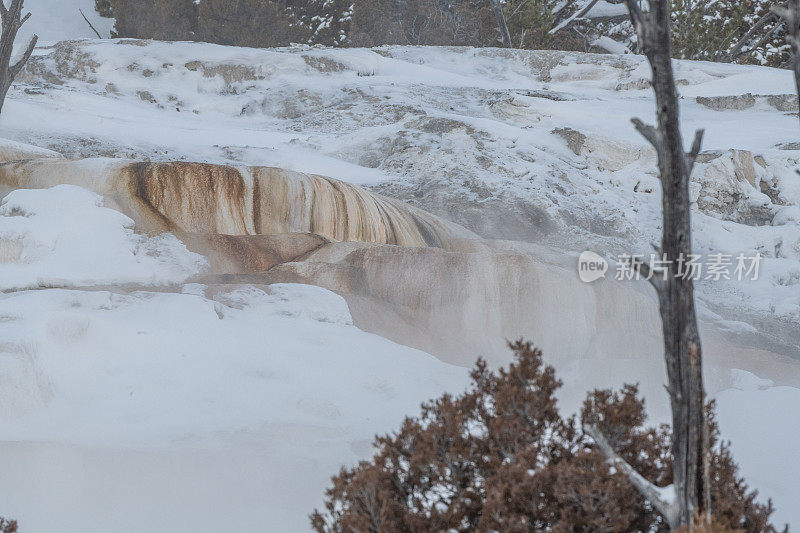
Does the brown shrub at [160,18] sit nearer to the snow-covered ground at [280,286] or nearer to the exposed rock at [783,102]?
the snow-covered ground at [280,286]

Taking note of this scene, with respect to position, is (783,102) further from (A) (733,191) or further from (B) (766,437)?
(B) (766,437)

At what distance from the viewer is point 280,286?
372 cm

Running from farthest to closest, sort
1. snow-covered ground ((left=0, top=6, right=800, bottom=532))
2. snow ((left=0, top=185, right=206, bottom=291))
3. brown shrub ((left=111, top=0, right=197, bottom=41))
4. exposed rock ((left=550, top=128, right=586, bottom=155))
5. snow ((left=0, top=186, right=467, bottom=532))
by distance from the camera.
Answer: brown shrub ((left=111, top=0, right=197, bottom=41)) → exposed rock ((left=550, top=128, right=586, bottom=155)) → snow ((left=0, top=185, right=206, bottom=291)) → snow-covered ground ((left=0, top=6, right=800, bottom=532)) → snow ((left=0, top=186, right=467, bottom=532))

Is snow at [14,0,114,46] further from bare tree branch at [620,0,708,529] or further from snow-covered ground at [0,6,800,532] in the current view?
bare tree branch at [620,0,708,529]

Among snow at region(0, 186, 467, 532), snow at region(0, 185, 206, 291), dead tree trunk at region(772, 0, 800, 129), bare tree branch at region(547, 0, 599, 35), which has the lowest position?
snow at region(0, 186, 467, 532)

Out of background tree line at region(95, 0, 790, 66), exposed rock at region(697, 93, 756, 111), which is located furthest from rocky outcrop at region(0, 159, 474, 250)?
background tree line at region(95, 0, 790, 66)

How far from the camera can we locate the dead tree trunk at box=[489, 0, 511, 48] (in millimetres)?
12125

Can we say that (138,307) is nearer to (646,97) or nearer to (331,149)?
(331,149)

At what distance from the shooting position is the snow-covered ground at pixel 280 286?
2.77 metres

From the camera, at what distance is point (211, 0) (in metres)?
12.6

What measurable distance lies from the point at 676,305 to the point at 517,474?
576 millimetres

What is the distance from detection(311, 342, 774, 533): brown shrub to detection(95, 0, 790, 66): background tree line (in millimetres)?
10427

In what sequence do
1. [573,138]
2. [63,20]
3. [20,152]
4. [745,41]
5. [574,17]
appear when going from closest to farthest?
[20,152]
[573,138]
[745,41]
[574,17]
[63,20]

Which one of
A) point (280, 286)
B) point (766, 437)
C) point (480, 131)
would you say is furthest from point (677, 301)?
point (480, 131)
